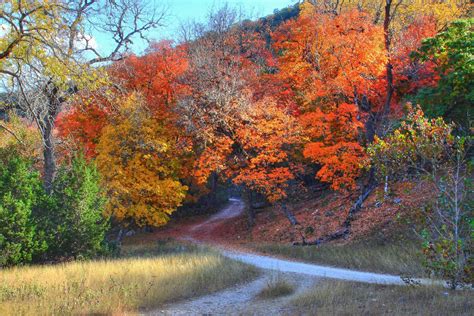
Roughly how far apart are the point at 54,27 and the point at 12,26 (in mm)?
850

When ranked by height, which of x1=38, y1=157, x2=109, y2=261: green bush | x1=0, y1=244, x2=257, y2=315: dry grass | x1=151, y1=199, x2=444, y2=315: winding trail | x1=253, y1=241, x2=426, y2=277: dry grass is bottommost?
x1=253, y1=241, x2=426, y2=277: dry grass

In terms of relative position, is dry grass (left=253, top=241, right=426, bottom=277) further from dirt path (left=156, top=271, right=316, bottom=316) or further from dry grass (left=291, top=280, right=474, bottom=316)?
dirt path (left=156, top=271, right=316, bottom=316)

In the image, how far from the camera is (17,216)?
12992 mm

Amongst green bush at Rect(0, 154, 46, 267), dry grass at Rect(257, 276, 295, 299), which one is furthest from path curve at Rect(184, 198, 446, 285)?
green bush at Rect(0, 154, 46, 267)

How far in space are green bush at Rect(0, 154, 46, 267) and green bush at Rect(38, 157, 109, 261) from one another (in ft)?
2.03

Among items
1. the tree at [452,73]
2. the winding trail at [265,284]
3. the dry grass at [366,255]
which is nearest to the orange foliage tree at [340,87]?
the tree at [452,73]

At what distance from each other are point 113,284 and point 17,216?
562 cm

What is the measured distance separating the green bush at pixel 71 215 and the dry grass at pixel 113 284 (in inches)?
95.7

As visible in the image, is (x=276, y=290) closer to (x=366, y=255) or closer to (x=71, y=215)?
(x=366, y=255)

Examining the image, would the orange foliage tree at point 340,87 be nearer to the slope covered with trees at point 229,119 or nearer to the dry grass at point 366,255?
the slope covered with trees at point 229,119

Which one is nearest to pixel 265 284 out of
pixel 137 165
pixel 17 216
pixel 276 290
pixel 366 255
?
pixel 276 290

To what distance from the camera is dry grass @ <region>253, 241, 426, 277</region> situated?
1119 cm

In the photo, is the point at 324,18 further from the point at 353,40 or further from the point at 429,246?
the point at 429,246

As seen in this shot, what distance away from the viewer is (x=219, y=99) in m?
20.5
